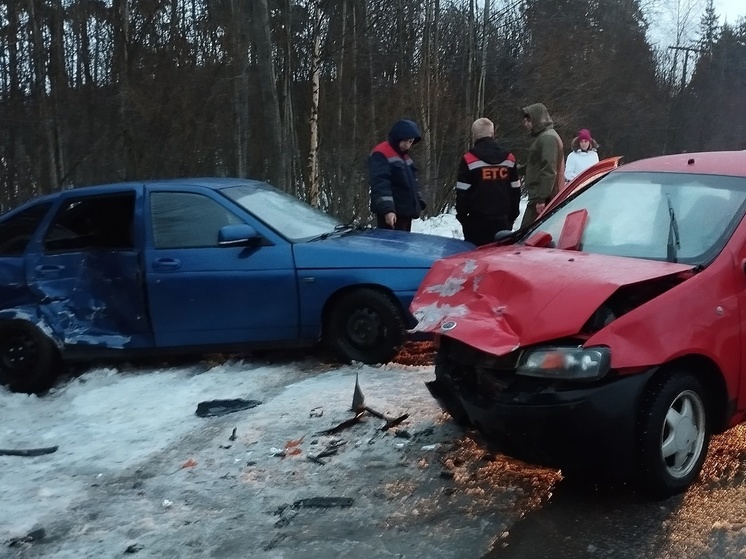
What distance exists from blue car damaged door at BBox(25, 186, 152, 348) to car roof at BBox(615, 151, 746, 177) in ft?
13.2

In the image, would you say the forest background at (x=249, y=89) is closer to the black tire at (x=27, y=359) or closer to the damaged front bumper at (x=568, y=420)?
the black tire at (x=27, y=359)

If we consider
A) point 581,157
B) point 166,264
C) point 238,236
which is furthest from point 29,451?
point 581,157

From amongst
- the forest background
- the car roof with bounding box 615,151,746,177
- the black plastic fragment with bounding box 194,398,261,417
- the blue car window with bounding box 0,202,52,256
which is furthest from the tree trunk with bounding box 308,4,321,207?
Result: the car roof with bounding box 615,151,746,177

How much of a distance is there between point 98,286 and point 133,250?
1.43ft

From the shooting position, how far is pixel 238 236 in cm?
643

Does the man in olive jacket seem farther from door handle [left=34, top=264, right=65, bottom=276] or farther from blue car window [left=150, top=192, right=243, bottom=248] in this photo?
door handle [left=34, top=264, right=65, bottom=276]

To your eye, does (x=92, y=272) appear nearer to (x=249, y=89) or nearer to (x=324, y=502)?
(x=324, y=502)

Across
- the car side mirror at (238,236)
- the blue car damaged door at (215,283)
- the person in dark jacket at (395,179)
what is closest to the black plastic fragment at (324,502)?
the blue car damaged door at (215,283)

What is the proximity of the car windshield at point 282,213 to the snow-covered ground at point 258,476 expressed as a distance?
121 cm

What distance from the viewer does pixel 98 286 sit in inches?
268

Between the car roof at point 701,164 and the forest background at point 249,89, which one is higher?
the forest background at point 249,89

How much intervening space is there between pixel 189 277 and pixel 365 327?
4.91ft

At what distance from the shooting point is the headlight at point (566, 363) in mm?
3682

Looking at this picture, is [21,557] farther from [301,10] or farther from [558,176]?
[301,10]
